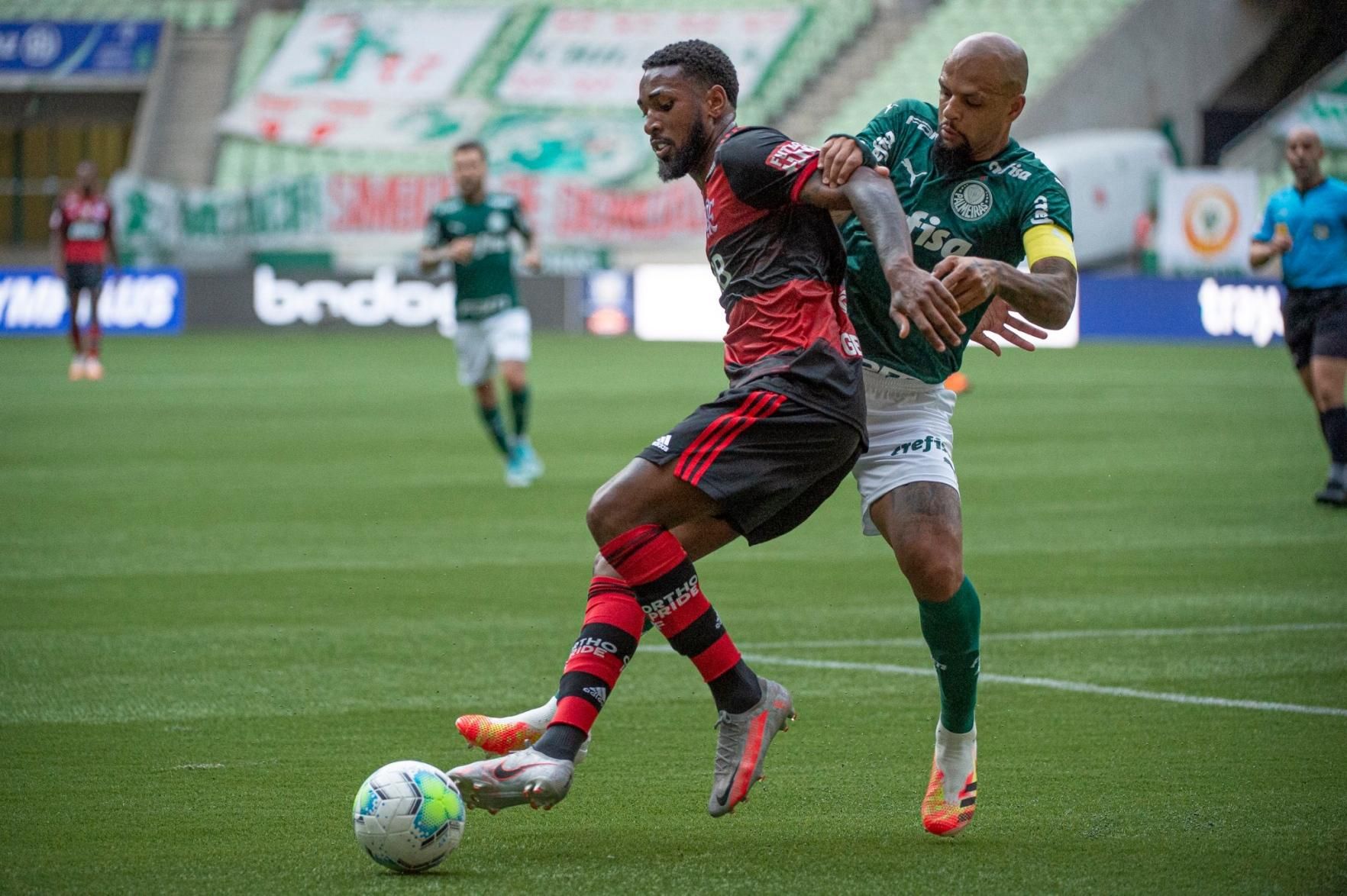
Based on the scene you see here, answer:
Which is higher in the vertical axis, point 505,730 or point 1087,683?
point 505,730

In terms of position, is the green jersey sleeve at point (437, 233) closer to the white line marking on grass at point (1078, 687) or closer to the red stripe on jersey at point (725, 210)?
the white line marking on grass at point (1078, 687)

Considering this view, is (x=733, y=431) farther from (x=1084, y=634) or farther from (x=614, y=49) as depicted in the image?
(x=614, y=49)

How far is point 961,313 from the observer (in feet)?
15.9

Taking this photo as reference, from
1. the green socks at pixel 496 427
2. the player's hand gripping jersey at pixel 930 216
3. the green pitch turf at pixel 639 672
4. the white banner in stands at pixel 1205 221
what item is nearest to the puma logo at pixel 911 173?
the player's hand gripping jersey at pixel 930 216

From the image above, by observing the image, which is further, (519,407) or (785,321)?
(519,407)

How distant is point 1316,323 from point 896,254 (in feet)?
27.9

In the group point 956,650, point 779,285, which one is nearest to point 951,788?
point 956,650

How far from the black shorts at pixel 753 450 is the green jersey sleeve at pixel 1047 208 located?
773 millimetres

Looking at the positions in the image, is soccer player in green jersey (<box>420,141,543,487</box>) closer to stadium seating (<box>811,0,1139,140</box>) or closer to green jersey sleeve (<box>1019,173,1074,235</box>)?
green jersey sleeve (<box>1019,173,1074,235</box>)

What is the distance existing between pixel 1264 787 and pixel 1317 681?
5.66 ft

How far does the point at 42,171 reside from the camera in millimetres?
44594

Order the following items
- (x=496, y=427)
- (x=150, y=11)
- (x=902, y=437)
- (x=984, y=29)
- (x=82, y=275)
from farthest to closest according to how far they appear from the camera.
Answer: (x=150, y=11) < (x=984, y=29) < (x=82, y=275) < (x=496, y=427) < (x=902, y=437)

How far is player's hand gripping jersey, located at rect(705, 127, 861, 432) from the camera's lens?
4.88 metres

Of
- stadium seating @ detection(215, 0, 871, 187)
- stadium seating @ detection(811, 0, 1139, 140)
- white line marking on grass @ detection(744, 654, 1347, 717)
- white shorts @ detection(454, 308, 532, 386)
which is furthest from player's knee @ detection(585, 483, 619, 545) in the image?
stadium seating @ detection(215, 0, 871, 187)
